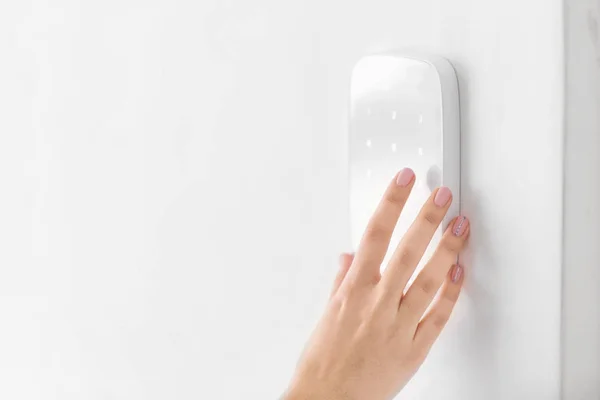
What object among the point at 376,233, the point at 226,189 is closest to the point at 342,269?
the point at 376,233

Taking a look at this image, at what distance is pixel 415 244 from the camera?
620 mm

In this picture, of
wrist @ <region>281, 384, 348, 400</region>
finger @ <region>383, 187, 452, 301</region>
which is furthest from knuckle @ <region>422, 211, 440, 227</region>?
wrist @ <region>281, 384, 348, 400</region>

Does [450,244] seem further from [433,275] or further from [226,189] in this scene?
[226,189]

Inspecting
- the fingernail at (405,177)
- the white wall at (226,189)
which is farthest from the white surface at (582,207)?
the fingernail at (405,177)

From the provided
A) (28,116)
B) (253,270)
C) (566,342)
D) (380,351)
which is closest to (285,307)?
(253,270)

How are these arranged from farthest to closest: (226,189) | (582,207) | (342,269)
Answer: (226,189) < (342,269) < (582,207)

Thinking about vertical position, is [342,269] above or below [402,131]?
below

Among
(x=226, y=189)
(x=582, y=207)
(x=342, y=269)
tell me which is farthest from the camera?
(x=226, y=189)

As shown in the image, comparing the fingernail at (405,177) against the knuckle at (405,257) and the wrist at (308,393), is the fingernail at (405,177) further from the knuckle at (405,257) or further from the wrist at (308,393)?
the wrist at (308,393)

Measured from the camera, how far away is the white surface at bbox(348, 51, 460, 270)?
2.04 feet

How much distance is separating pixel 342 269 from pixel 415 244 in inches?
3.8

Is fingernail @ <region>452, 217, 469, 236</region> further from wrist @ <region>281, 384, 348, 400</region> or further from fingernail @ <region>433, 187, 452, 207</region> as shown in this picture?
wrist @ <region>281, 384, 348, 400</region>

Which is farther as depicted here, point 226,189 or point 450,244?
point 226,189

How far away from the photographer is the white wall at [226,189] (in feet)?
1.96
